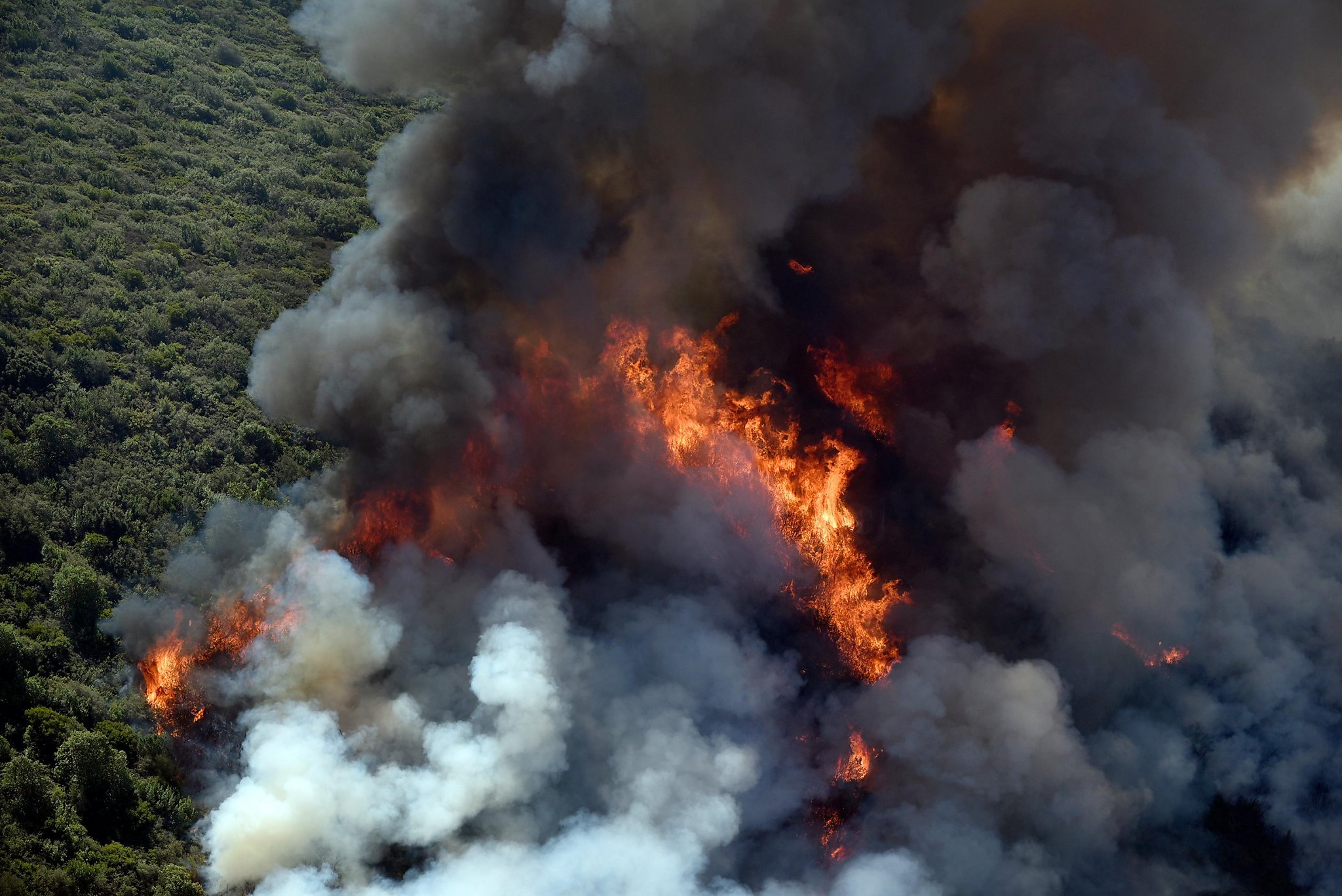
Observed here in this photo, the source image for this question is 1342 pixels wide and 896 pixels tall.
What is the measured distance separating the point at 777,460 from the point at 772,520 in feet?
8.63

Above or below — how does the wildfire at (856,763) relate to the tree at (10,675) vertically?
above

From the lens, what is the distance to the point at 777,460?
152 ft

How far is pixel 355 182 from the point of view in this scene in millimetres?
86562

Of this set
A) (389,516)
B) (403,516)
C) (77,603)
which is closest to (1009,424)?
(403,516)

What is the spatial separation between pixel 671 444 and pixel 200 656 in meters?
20.6

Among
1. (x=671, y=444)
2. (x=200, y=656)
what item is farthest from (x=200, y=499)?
(x=671, y=444)

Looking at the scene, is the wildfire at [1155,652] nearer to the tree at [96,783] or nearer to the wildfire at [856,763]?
the wildfire at [856,763]

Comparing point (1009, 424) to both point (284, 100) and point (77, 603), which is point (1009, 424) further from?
point (284, 100)

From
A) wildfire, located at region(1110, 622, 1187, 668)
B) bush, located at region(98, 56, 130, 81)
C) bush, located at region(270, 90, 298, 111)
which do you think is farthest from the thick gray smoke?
bush, located at region(270, 90, 298, 111)

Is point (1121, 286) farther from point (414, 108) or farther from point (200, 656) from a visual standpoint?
point (414, 108)

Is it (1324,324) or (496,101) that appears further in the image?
(1324,324)

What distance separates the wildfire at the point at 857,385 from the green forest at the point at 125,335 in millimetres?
26939

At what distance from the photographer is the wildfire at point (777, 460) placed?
44594 mm

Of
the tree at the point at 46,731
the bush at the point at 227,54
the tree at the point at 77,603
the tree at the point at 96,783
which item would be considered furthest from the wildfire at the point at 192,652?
the bush at the point at 227,54
